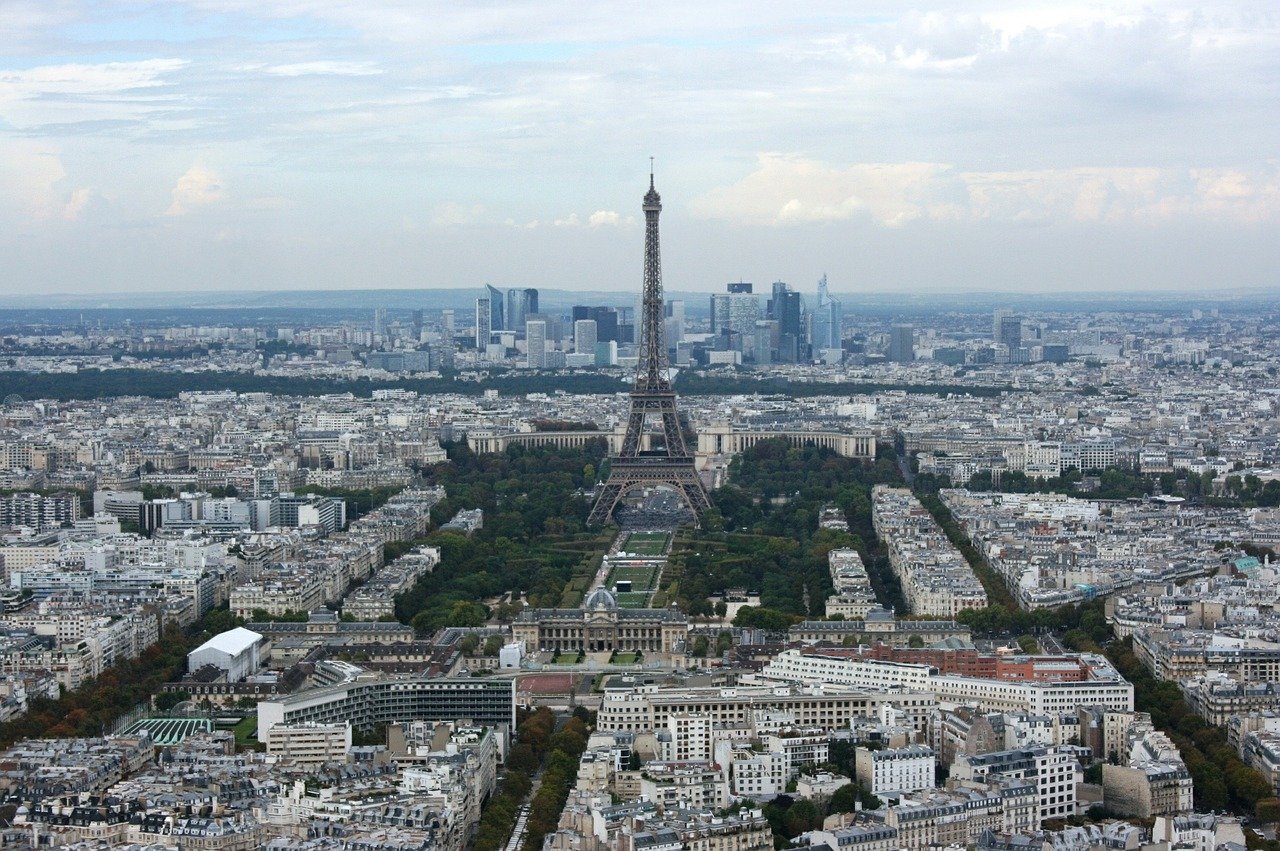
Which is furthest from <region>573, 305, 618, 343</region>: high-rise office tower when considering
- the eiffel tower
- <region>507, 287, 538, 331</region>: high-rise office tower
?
the eiffel tower

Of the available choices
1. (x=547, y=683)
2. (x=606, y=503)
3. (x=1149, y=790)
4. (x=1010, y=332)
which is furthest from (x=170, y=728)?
(x=1010, y=332)

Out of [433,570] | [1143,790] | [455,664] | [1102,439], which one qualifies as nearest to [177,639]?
[455,664]

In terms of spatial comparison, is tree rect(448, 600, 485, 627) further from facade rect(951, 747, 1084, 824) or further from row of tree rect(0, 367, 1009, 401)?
row of tree rect(0, 367, 1009, 401)

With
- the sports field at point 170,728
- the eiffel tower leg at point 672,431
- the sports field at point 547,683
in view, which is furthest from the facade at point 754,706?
the eiffel tower leg at point 672,431

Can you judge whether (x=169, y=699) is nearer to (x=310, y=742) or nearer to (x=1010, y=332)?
(x=310, y=742)

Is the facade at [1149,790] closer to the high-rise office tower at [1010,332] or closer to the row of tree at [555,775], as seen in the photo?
the row of tree at [555,775]
